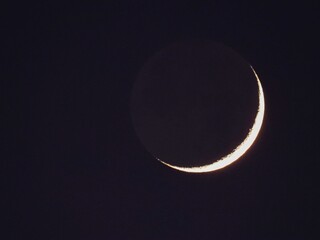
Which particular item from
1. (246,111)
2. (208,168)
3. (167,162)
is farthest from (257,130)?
A: (167,162)

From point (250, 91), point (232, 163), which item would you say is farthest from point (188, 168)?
point (250, 91)

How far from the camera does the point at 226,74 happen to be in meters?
6.32

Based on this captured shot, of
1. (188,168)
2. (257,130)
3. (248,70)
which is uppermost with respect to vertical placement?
(248,70)

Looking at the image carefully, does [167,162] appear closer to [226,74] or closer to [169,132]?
[169,132]

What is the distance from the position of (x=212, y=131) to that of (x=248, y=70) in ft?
3.01

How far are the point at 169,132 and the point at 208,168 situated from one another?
644 millimetres

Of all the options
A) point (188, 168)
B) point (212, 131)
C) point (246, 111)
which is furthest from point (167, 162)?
point (246, 111)

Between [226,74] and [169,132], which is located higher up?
[226,74]

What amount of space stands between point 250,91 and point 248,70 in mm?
304

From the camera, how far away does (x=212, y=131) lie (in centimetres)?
619

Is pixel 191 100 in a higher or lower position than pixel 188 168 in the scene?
higher

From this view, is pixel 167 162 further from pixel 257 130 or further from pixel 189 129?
pixel 257 130

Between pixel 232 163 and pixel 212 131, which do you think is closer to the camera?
pixel 212 131

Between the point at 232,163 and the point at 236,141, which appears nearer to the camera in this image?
the point at 236,141
